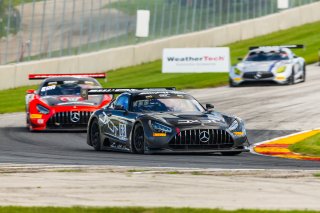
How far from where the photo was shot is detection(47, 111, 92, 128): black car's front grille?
2575 cm

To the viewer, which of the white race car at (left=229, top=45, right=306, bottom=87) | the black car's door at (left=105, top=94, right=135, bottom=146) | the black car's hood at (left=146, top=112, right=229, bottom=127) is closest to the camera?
the black car's hood at (left=146, top=112, right=229, bottom=127)

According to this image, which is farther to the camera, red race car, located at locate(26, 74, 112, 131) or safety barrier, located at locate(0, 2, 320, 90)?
safety barrier, located at locate(0, 2, 320, 90)

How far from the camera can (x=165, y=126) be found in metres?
19.2

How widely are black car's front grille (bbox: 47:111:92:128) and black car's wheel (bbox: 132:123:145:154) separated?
19.5ft

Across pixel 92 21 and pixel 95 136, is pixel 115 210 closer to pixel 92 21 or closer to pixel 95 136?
pixel 95 136

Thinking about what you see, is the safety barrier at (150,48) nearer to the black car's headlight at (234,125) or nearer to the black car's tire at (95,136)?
the black car's tire at (95,136)

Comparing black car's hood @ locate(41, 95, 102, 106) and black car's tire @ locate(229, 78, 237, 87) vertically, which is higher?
black car's tire @ locate(229, 78, 237, 87)

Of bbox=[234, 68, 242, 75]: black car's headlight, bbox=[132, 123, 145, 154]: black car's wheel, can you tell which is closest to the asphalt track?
bbox=[132, 123, 145, 154]: black car's wheel

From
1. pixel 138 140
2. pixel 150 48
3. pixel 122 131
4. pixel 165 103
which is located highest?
pixel 150 48

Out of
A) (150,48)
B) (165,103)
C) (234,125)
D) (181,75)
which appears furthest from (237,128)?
(150,48)

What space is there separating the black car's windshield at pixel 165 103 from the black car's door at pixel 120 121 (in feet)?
0.73

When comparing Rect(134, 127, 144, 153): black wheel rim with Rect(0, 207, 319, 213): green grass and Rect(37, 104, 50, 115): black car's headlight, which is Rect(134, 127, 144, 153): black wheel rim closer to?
Rect(37, 104, 50, 115): black car's headlight

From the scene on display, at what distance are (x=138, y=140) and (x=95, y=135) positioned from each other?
92.1 inches

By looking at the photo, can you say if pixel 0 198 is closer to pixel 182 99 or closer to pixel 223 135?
pixel 223 135
